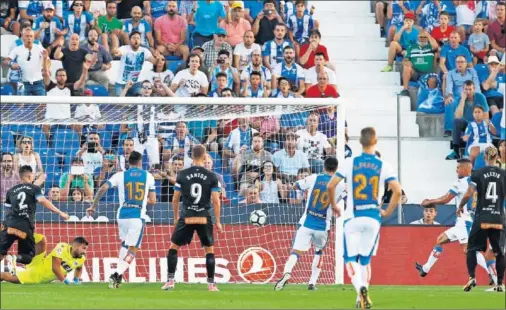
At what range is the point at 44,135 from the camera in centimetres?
2264

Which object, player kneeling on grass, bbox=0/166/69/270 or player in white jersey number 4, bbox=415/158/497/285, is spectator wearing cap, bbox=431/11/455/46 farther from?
player kneeling on grass, bbox=0/166/69/270

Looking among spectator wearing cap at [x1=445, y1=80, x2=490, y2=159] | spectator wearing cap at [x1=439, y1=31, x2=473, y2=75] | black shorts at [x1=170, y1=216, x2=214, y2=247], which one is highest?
spectator wearing cap at [x1=439, y1=31, x2=473, y2=75]

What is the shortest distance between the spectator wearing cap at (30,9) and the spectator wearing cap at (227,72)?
13.2 feet

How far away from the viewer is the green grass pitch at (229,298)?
15.2 meters

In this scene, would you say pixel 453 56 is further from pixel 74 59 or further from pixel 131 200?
pixel 131 200

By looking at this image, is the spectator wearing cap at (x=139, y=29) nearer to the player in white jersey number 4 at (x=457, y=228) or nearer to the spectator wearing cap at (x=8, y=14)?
the spectator wearing cap at (x=8, y=14)

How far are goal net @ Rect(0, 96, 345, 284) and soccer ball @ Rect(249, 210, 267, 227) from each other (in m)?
0.07

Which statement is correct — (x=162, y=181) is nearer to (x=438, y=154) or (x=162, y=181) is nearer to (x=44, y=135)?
(x=44, y=135)

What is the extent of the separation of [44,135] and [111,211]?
1.85 meters

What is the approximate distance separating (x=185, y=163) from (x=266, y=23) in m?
5.44

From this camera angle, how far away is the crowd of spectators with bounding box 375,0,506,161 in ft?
82.1

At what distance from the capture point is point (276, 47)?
2628cm

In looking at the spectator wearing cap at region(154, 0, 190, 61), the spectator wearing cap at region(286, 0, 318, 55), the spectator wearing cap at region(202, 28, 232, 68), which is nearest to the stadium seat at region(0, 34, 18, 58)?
the spectator wearing cap at region(154, 0, 190, 61)

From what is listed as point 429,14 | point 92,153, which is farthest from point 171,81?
point 429,14
